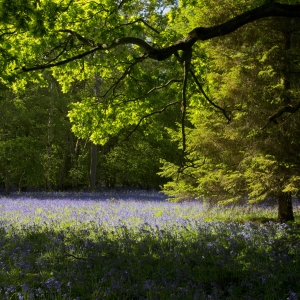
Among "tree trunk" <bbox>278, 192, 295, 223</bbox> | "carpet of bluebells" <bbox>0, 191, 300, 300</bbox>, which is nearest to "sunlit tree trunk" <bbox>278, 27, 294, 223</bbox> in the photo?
"tree trunk" <bbox>278, 192, 295, 223</bbox>

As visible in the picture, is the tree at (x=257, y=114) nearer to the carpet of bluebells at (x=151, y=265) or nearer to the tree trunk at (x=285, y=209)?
the tree trunk at (x=285, y=209)

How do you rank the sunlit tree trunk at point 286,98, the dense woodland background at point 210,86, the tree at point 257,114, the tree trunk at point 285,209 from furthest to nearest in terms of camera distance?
the tree trunk at point 285,209 → the sunlit tree trunk at point 286,98 → the tree at point 257,114 → the dense woodland background at point 210,86

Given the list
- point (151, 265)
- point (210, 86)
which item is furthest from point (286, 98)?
point (151, 265)

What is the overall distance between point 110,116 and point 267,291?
6.69 m

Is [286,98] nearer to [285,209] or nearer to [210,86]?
[210,86]

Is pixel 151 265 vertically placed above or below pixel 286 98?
below

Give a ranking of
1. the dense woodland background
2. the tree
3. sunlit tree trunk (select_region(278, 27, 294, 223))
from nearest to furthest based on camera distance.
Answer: the dense woodland background, the tree, sunlit tree trunk (select_region(278, 27, 294, 223))

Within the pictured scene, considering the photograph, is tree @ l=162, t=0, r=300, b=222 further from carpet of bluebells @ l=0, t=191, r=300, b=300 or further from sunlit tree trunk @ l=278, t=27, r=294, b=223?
carpet of bluebells @ l=0, t=191, r=300, b=300

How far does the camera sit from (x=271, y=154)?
35.7ft

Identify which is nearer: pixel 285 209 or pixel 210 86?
pixel 210 86

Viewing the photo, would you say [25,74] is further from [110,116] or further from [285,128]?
[285,128]

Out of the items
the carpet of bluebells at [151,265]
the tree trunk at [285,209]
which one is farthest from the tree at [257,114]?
Answer: the carpet of bluebells at [151,265]

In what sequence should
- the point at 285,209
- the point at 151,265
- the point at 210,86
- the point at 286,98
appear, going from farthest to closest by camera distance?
1. the point at 285,209
2. the point at 286,98
3. the point at 210,86
4. the point at 151,265

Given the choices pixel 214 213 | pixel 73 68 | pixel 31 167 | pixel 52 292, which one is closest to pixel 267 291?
pixel 52 292
